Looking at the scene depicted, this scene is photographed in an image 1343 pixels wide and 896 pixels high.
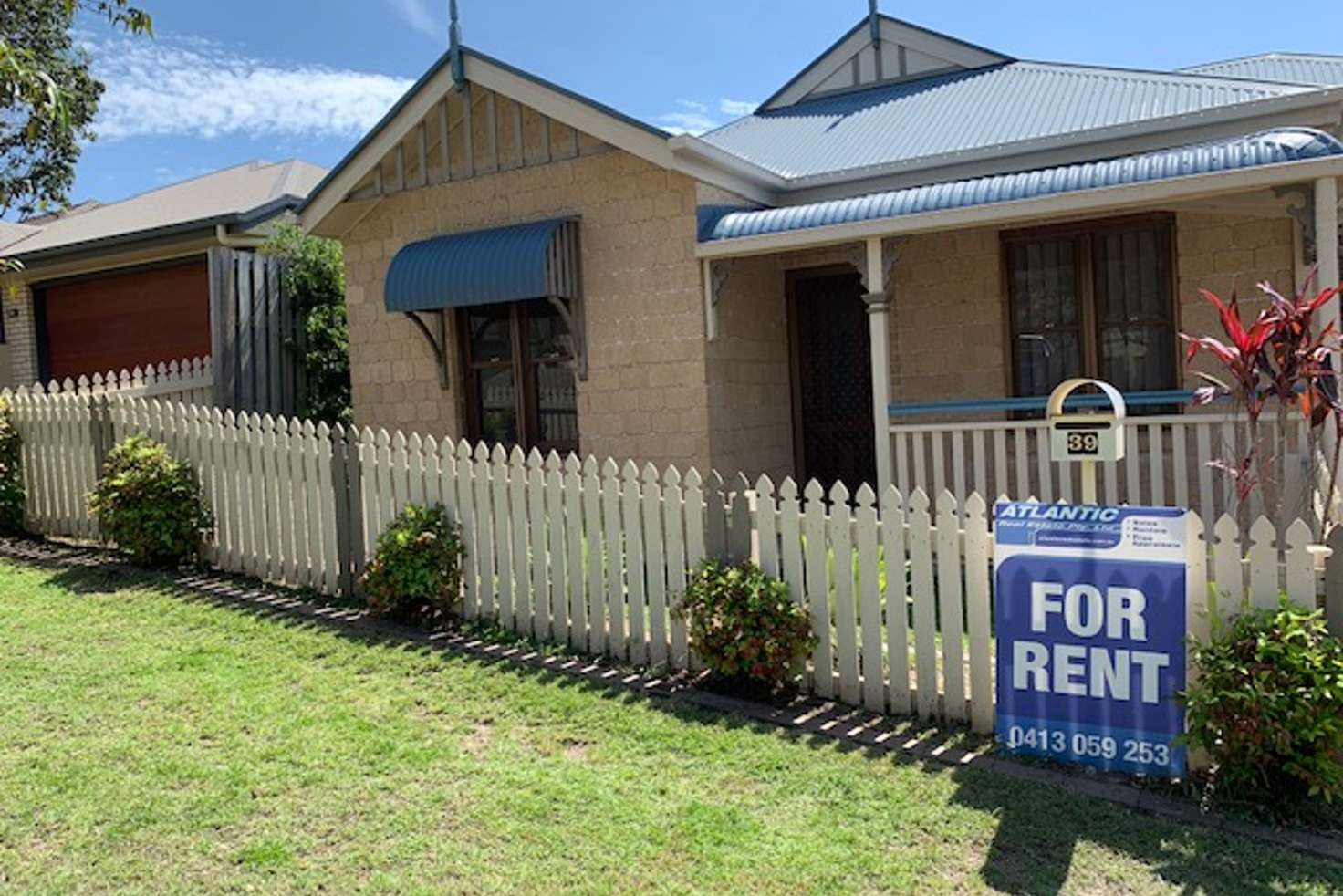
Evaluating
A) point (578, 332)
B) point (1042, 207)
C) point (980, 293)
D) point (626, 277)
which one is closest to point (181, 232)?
point (578, 332)

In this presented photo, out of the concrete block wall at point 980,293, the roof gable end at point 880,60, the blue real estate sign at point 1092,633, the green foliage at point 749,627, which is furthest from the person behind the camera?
the roof gable end at point 880,60

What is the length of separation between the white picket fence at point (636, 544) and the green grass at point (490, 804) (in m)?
0.58

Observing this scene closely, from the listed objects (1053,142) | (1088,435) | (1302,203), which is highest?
(1053,142)

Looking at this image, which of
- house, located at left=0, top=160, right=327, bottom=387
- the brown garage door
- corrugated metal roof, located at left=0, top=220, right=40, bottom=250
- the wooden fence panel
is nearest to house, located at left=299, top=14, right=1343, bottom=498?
the wooden fence panel

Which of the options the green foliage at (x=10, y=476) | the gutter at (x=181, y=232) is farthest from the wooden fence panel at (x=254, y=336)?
the green foliage at (x=10, y=476)

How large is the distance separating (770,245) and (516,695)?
4.29m

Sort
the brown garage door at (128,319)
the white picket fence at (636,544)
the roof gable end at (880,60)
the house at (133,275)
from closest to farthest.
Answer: the white picket fence at (636,544) < the roof gable end at (880,60) < the house at (133,275) < the brown garage door at (128,319)

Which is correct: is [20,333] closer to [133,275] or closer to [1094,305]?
[133,275]

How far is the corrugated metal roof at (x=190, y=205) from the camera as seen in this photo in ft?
45.0

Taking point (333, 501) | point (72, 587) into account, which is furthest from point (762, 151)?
point (72, 587)

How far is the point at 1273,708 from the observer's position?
3951 millimetres

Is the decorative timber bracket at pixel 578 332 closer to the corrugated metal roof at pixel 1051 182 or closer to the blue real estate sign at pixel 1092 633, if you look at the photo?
the corrugated metal roof at pixel 1051 182

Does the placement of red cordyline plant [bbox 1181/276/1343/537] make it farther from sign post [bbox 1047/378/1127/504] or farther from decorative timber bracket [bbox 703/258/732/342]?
decorative timber bracket [bbox 703/258/732/342]

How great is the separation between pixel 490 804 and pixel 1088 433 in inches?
117
